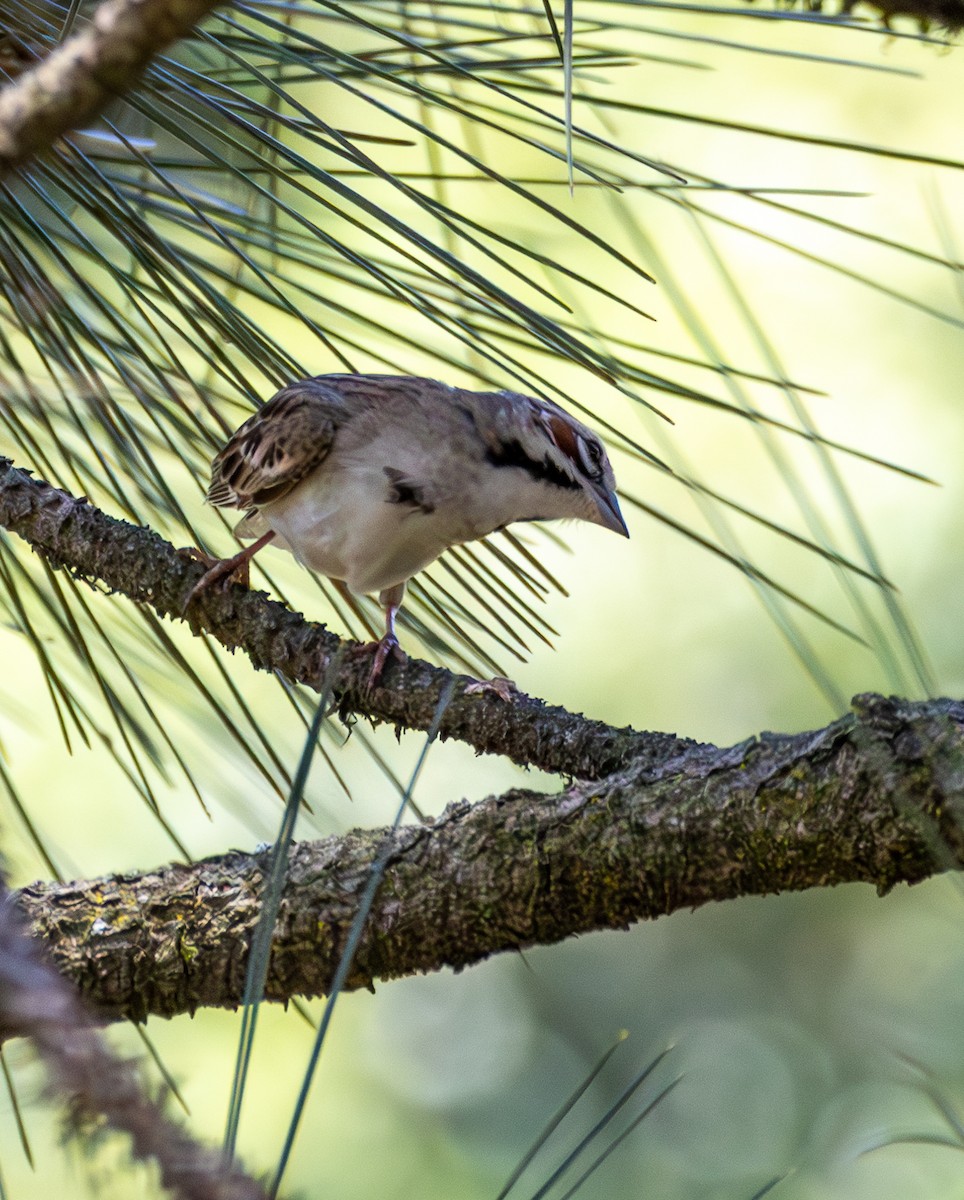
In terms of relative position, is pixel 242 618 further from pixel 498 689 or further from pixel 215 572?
pixel 498 689

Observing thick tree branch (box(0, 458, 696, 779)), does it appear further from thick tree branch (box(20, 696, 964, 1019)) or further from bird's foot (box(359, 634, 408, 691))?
thick tree branch (box(20, 696, 964, 1019))

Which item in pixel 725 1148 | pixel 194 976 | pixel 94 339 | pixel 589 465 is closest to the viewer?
pixel 194 976

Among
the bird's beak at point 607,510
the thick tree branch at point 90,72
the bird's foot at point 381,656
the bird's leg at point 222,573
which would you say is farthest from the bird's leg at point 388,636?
the thick tree branch at point 90,72

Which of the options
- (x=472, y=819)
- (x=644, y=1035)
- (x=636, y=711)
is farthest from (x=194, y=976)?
(x=644, y=1035)

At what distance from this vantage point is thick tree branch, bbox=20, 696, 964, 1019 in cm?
132

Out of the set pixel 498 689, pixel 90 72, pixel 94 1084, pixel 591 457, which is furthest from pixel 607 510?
pixel 94 1084

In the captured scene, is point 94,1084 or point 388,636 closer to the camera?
point 94,1084

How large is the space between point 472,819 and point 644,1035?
17.0 ft

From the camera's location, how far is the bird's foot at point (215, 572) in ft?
7.03

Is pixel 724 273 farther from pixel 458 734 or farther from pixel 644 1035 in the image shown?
pixel 644 1035

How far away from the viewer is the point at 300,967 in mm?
Answer: 1667

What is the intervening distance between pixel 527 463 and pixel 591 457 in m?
0.13

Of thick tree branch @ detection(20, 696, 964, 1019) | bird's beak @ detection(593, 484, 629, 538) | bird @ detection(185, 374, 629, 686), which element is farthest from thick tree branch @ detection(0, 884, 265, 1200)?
bird's beak @ detection(593, 484, 629, 538)

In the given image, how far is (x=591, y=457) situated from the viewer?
2.60 metres
